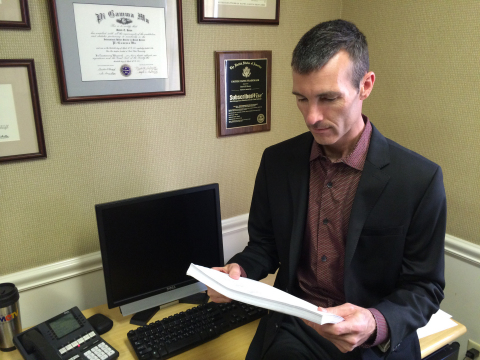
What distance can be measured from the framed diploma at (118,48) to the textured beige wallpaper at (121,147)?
1.6 inches

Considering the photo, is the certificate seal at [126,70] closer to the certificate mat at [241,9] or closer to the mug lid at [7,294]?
the certificate mat at [241,9]

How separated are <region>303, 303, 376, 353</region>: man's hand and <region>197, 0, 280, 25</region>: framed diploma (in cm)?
116

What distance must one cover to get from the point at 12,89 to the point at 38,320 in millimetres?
831

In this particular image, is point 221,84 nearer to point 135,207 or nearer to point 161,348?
point 135,207

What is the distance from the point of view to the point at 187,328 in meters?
1.28

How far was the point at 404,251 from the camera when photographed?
1166 mm

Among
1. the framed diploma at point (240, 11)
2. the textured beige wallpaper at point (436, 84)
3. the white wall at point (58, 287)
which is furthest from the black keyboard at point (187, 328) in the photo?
the framed diploma at point (240, 11)

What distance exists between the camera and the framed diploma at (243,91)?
63.4 inches

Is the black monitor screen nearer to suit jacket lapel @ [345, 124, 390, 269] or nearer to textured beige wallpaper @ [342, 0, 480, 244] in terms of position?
suit jacket lapel @ [345, 124, 390, 269]

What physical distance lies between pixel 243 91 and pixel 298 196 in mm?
626

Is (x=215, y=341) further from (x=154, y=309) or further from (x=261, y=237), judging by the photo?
(x=261, y=237)

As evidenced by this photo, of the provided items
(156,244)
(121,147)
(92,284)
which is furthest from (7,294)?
(121,147)

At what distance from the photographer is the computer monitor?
128 cm

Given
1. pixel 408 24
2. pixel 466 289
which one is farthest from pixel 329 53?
pixel 466 289
